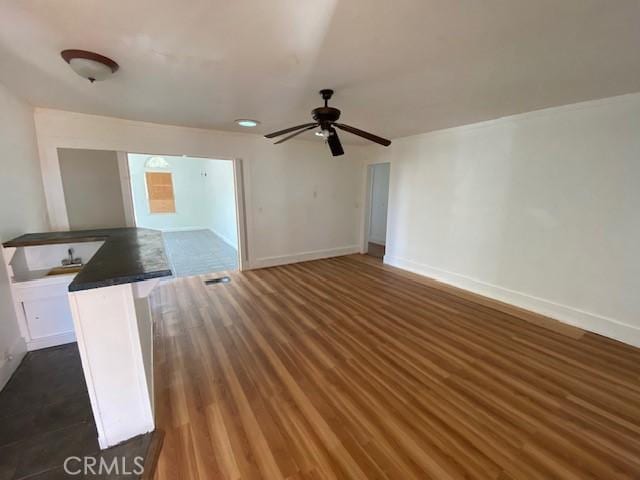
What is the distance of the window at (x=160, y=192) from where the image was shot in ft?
27.5

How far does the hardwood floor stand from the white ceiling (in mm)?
2429

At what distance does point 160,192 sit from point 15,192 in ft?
21.5

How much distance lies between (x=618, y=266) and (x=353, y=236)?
412 centimetres

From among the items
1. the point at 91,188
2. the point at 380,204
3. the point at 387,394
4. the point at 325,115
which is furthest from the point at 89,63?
the point at 380,204

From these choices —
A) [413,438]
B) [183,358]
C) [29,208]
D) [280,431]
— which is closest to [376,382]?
[413,438]

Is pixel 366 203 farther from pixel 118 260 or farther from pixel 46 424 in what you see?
pixel 46 424

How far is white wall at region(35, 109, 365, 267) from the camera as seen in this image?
327 cm

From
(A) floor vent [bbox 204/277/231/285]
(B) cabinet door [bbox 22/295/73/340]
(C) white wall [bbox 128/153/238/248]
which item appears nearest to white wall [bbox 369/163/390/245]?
(A) floor vent [bbox 204/277/231/285]

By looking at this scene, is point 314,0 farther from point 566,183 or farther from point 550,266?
point 550,266

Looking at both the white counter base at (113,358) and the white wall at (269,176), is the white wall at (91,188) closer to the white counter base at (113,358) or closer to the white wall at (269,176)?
the white wall at (269,176)

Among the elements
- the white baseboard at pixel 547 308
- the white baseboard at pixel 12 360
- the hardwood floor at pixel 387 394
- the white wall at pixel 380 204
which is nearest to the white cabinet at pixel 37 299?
the white baseboard at pixel 12 360

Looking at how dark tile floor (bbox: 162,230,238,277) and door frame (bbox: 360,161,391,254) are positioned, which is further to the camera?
door frame (bbox: 360,161,391,254)

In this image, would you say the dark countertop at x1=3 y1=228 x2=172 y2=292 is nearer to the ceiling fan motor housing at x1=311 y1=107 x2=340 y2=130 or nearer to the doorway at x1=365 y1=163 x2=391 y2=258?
Answer: the ceiling fan motor housing at x1=311 y1=107 x2=340 y2=130

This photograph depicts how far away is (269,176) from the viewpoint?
15.9 feet
